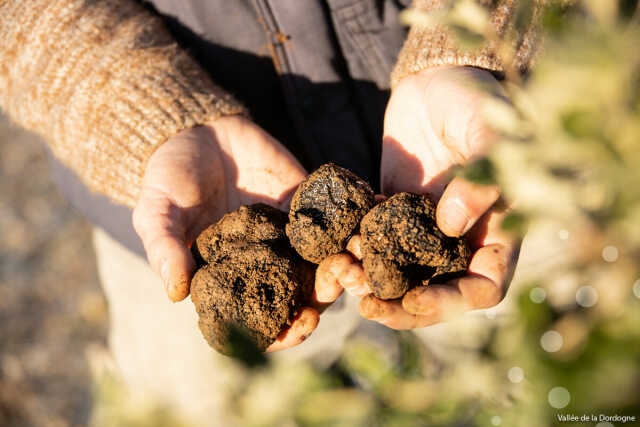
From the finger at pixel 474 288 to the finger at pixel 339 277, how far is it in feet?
0.73

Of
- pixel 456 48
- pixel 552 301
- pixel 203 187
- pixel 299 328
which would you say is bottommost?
pixel 299 328

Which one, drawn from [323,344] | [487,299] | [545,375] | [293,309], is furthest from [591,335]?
[323,344]

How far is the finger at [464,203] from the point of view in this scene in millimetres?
1578

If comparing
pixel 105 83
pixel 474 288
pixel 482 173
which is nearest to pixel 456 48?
pixel 474 288

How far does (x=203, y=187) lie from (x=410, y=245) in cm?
112

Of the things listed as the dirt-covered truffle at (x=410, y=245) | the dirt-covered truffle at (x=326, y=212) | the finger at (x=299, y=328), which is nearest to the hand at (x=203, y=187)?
the finger at (x=299, y=328)

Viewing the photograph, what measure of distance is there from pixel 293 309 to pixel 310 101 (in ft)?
3.91

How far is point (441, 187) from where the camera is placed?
2.13 metres

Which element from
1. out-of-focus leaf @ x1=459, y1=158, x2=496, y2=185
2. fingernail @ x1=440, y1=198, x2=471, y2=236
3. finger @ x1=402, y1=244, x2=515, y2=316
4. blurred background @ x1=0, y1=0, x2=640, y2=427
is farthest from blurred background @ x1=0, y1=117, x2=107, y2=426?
out-of-focus leaf @ x1=459, y1=158, x2=496, y2=185

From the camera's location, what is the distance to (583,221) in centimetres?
61

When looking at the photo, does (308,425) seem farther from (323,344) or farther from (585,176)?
(323,344)

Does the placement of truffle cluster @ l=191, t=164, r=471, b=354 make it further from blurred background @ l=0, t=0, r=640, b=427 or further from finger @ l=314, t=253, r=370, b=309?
blurred background @ l=0, t=0, r=640, b=427

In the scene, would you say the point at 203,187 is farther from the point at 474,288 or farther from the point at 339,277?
the point at 474,288

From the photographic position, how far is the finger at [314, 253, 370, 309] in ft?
6.09
